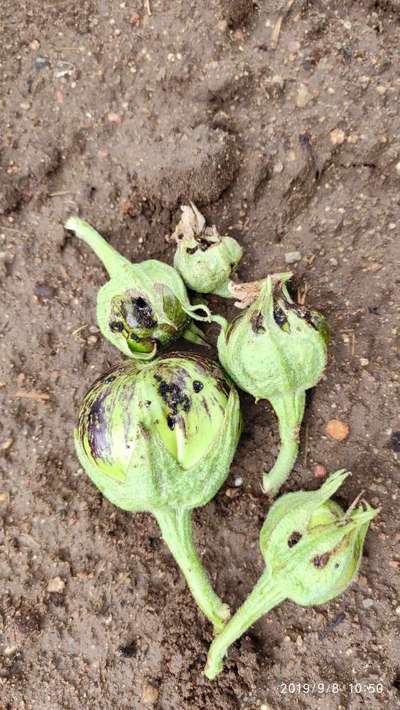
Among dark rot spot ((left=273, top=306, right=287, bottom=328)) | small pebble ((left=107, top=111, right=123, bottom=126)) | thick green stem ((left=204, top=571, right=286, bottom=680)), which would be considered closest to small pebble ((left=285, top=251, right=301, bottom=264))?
dark rot spot ((left=273, top=306, right=287, bottom=328))

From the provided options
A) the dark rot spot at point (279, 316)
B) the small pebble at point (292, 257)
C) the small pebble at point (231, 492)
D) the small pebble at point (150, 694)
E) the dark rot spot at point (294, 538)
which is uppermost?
the dark rot spot at point (279, 316)

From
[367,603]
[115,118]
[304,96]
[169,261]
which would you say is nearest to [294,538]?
[367,603]

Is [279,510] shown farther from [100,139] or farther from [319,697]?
[100,139]

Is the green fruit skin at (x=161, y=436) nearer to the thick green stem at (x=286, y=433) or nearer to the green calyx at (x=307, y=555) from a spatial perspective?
the thick green stem at (x=286, y=433)

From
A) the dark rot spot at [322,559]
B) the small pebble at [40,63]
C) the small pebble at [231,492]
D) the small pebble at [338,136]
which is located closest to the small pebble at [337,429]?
the small pebble at [231,492]

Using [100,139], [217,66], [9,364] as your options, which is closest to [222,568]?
[9,364]
